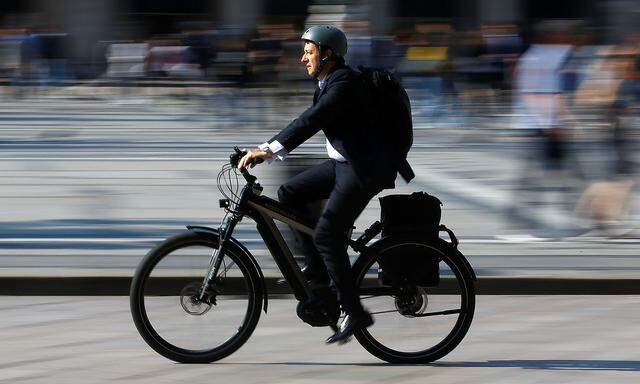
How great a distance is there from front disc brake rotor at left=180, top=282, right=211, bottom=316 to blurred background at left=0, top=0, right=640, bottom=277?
183cm

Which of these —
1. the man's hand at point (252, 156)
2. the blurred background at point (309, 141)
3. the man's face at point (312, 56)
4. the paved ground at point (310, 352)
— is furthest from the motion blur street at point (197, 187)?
the man's hand at point (252, 156)

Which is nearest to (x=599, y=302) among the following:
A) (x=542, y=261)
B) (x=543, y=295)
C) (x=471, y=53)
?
(x=543, y=295)

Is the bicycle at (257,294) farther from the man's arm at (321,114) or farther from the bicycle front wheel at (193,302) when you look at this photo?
the man's arm at (321,114)

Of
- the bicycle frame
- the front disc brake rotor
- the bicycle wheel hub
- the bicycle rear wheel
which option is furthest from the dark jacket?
the front disc brake rotor

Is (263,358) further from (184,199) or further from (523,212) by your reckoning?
(184,199)

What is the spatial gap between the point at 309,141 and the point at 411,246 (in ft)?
41.6

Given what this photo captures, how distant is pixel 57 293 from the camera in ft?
24.6

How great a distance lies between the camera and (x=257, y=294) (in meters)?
5.71

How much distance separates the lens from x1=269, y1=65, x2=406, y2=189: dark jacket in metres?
5.41

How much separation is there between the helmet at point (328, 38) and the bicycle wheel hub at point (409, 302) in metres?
1.08

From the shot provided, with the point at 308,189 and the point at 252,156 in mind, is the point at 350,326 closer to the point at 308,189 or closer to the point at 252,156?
the point at 308,189

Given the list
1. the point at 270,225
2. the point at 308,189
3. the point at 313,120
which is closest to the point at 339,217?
the point at 308,189

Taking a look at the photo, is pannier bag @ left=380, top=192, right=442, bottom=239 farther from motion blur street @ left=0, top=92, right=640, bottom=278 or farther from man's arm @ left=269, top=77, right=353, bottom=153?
motion blur street @ left=0, top=92, right=640, bottom=278

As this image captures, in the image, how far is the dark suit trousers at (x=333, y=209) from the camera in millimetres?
5512
